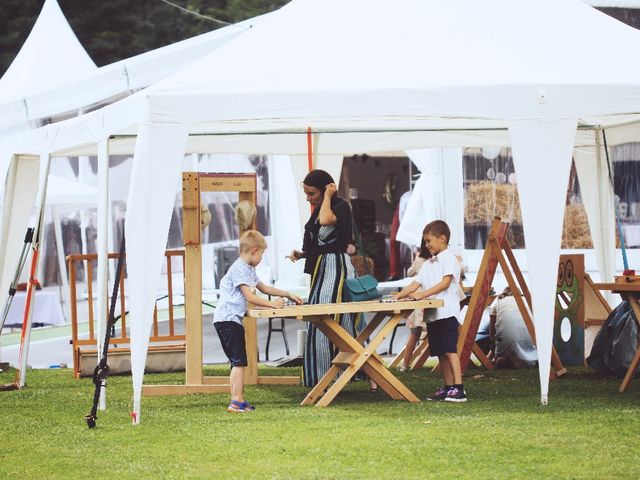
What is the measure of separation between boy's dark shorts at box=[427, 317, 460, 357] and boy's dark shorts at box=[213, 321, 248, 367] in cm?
134

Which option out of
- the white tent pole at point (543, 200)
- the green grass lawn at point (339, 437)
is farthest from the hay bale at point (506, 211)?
the white tent pole at point (543, 200)

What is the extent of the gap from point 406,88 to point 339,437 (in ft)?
8.26

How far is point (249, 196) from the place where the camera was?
10.6 meters

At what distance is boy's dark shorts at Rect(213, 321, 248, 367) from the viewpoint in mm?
9062

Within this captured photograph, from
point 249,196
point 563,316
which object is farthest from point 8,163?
point 563,316

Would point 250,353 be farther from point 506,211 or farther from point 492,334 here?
point 506,211

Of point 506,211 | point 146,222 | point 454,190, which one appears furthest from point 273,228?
point 146,222

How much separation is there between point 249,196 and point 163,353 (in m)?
2.66

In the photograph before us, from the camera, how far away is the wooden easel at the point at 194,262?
A: 10.2m

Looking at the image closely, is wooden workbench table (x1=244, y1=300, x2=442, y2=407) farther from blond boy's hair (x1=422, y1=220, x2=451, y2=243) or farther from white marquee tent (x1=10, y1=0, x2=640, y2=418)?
white marquee tent (x1=10, y1=0, x2=640, y2=418)

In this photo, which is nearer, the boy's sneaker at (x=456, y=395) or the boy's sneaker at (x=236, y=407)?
the boy's sneaker at (x=236, y=407)

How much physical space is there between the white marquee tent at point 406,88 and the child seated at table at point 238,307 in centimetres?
72

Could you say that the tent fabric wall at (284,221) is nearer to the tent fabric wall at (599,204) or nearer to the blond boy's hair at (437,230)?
the tent fabric wall at (599,204)

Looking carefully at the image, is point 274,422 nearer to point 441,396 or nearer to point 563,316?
point 441,396
